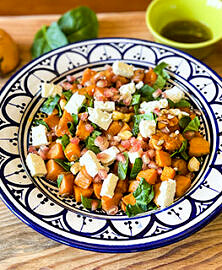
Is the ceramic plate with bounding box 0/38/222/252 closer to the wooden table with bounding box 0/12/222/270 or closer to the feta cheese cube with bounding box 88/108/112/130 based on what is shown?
the wooden table with bounding box 0/12/222/270

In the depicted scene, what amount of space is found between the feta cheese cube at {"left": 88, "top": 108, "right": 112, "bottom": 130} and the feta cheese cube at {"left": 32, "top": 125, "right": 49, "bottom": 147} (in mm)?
272

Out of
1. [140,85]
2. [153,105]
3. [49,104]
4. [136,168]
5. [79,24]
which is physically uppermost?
[79,24]

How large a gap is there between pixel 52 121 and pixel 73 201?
1.76 feet

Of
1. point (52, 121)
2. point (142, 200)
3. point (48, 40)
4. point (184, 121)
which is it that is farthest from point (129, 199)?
point (48, 40)

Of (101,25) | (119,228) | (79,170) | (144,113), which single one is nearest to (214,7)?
(101,25)

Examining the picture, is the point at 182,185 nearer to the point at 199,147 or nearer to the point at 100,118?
the point at 199,147

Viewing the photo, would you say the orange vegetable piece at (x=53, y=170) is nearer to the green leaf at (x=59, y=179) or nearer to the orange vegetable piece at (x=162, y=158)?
the green leaf at (x=59, y=179)

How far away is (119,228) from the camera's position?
5.50 ft

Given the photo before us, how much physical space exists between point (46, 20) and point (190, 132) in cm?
170

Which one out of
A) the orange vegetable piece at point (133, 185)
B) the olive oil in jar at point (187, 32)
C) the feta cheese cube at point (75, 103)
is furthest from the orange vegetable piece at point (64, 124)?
the olive oil in jar at point (187, 32)

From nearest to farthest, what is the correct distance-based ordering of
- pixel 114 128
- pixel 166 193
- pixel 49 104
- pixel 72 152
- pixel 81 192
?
1. pixel 166 193
2. pixel 81 192
3. pixel 72 152
4. pixel 114 128
5. pixel 49 104

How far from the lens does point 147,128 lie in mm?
1961

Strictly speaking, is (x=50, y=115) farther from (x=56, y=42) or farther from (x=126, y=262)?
(x=126, y=262)

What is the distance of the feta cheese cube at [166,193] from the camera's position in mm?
1752
